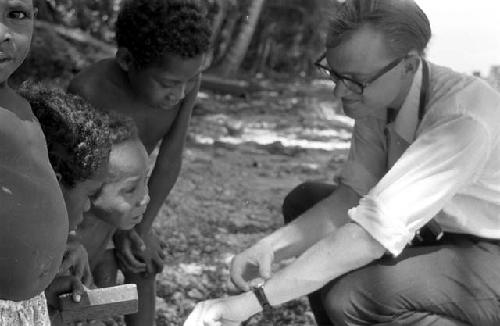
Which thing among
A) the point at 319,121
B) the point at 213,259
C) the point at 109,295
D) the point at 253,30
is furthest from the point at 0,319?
the point at 253,30

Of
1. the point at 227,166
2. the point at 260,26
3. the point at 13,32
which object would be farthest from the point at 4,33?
the point at 260,26

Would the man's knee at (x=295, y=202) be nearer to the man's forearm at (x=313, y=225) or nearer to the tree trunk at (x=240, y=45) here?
the man's forearm at (x=313, y=225)

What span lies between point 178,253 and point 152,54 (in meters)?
1.57

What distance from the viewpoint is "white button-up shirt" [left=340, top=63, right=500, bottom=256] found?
2539 mm

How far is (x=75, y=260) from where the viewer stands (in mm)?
2586

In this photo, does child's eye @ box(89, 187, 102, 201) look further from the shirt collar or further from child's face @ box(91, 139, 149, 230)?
the shirt collar

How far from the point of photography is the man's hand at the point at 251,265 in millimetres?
2879

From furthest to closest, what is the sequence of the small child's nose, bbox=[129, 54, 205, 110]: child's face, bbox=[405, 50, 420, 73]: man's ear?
bbox=[129, 54, 205, 110]: child's face
bbox=[405, 50, 420, 73]: man's ear
the small child's nose

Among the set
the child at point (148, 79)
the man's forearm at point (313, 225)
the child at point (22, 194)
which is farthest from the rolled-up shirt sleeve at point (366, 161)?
the child at point (22, 194)

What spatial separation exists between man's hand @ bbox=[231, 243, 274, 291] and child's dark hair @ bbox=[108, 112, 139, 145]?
580 millimetres

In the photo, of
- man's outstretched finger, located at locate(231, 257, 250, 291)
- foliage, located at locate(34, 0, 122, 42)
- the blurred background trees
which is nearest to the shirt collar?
man's outstretched finger, located at locate(231, 257, 250, 291)

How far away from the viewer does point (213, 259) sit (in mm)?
4238

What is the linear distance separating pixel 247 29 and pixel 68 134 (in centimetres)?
843

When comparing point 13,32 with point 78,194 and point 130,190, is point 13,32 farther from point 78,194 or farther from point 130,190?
point 130,190
